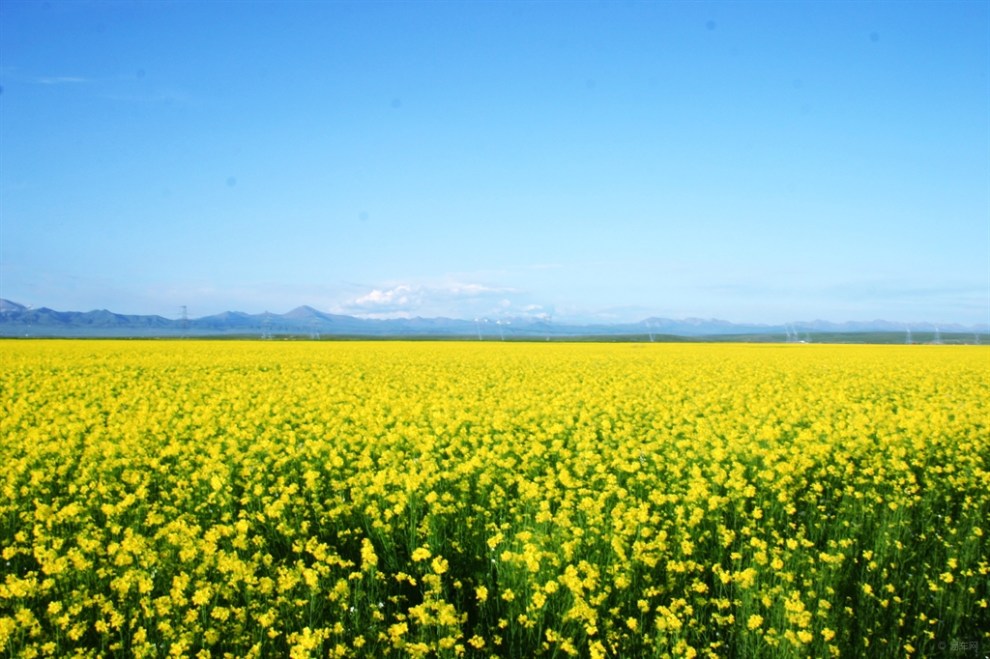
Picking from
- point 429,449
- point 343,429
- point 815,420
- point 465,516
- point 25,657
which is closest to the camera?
point 25,657

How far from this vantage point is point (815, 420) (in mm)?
13547

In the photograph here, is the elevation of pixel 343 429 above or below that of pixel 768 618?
above

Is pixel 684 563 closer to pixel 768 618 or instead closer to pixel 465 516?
pixel 768 618

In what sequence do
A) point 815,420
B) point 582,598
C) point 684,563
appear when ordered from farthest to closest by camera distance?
point 815,420, point 684,563, point 582,598

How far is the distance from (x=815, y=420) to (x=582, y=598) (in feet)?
31.8

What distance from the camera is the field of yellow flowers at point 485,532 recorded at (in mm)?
5297

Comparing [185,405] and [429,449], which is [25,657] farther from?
[185,405]

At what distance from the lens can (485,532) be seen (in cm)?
715

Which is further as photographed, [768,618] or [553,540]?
[553,540]

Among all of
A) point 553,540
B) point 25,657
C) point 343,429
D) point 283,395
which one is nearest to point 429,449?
point 343,429

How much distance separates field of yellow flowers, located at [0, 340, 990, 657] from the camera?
5.30 m

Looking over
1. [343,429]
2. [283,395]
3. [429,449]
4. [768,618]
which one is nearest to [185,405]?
[283,395]

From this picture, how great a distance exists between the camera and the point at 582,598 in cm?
545

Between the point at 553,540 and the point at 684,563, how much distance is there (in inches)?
45.0
